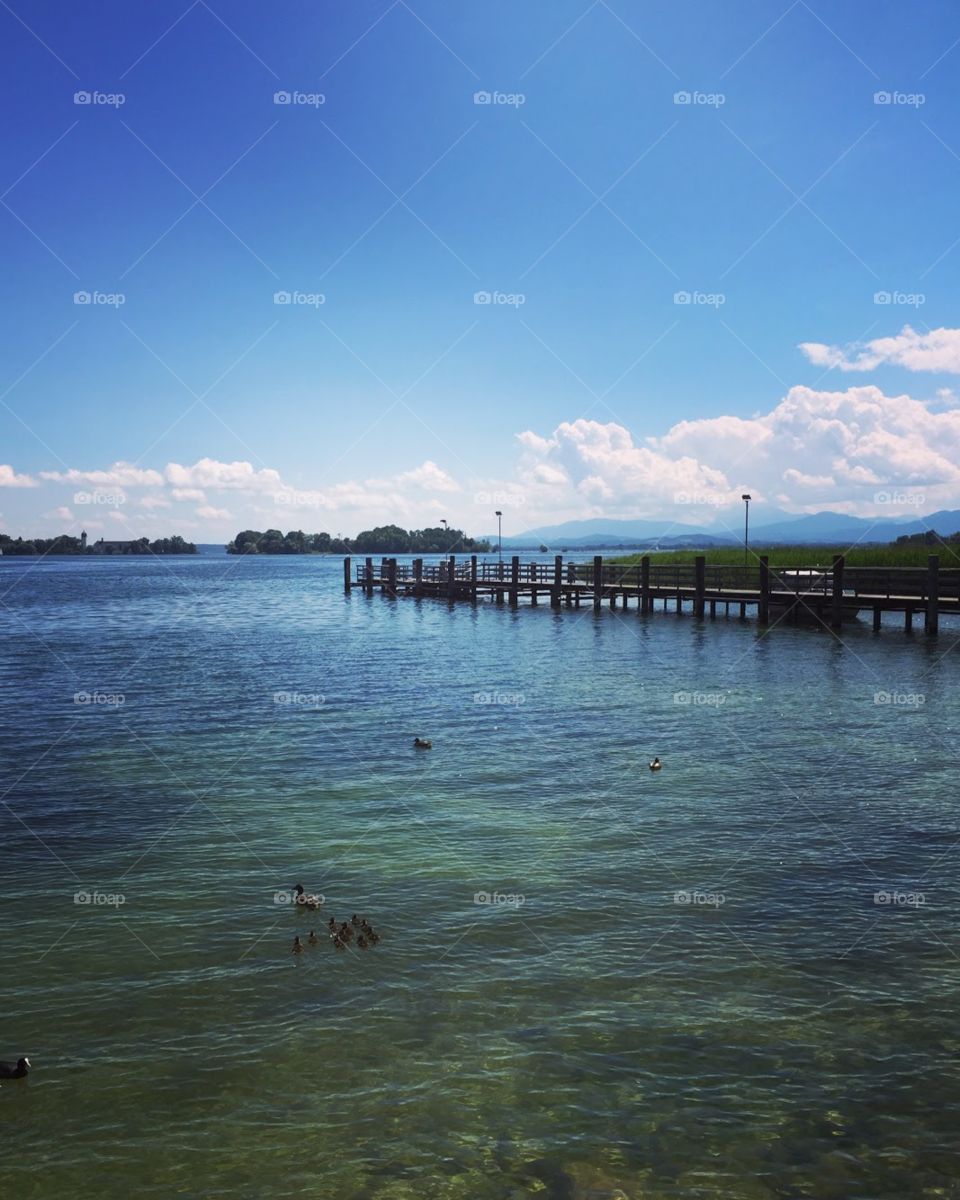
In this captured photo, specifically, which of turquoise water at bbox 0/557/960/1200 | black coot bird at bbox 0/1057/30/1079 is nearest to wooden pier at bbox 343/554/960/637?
turquoise water at bbox 0/557/960/1200

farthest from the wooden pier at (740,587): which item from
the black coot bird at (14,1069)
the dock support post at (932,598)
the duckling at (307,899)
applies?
the black coot bird at (14,1069)

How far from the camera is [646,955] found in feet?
31.4

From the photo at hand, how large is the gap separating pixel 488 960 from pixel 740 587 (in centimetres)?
4479

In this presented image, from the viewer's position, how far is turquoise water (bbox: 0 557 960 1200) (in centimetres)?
654

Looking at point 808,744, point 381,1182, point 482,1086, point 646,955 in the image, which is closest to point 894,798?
point 808,744

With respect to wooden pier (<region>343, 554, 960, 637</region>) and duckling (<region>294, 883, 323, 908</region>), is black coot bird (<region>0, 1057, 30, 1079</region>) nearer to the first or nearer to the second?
duckling (<region>294, 883, 323, 908</region>)

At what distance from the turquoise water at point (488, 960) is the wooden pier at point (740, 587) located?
790 inches

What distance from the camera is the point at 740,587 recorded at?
170 ft

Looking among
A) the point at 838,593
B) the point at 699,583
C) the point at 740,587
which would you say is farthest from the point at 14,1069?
the point at 740,587

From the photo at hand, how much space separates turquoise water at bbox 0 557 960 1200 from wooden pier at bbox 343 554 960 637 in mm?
20068

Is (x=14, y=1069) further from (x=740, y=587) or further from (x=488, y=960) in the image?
(x=740, y=587)

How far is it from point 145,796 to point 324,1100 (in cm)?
1019

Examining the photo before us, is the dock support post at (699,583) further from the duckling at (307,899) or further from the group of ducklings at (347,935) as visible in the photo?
the group of ducklings at (347,935)

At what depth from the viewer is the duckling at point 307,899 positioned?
10781mm
